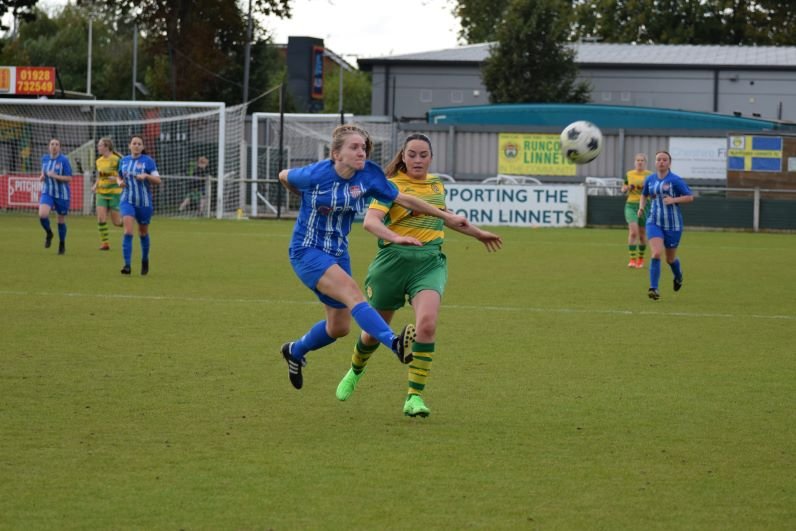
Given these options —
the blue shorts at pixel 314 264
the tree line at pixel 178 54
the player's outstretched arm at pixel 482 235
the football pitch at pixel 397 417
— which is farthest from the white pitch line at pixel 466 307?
the tree line at pixel 178 54

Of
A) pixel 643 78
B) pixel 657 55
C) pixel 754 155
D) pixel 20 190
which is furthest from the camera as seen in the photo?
pixel 657 55

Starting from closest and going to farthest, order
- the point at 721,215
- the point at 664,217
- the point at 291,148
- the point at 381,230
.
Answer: the point at 381,230 → the point at 664,217 → the point at 721,215 → the point at 291,148

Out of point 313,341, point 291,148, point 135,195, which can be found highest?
point 291,148

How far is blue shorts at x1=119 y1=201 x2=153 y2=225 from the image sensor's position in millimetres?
18781

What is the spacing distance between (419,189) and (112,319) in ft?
18.7

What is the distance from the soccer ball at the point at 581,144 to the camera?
71.6 feet

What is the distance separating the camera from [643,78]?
204ft

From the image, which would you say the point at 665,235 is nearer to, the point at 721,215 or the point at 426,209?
the point at 426,209

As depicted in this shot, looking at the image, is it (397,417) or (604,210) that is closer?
Result: (397,417)

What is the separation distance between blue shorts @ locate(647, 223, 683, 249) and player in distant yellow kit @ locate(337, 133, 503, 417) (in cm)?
864

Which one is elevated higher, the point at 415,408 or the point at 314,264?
the point at 314,264

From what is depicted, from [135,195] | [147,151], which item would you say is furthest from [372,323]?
[147,151]

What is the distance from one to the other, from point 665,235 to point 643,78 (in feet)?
153

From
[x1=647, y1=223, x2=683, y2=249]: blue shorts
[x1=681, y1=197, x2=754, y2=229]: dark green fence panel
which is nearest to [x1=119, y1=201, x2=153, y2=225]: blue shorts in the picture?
[x1=647, y1=223, x2=683, y2=249]: blue shorts
